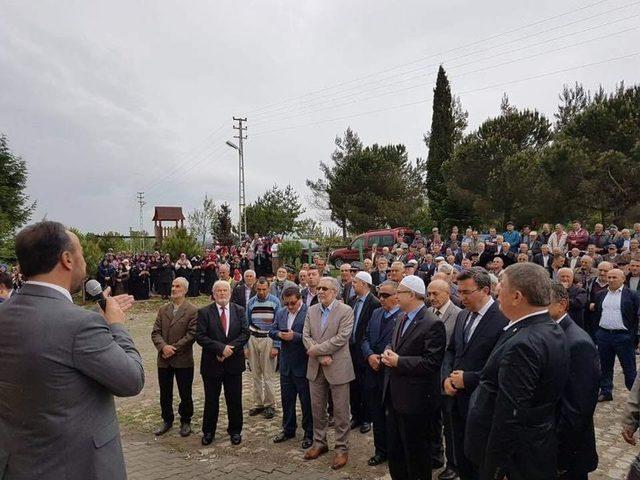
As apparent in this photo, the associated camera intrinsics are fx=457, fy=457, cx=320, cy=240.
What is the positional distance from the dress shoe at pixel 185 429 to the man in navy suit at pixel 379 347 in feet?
7.63

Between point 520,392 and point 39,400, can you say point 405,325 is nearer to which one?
point 520,392

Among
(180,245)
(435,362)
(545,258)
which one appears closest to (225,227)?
(180,245)

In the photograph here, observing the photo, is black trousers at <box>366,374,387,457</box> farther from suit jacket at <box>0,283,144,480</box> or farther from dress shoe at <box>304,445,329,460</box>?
suit jacket at <box>0,283,144,480</box>

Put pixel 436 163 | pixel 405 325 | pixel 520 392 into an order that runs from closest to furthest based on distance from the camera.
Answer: pixel 520 392
pixel 405 325
pixel 436 163

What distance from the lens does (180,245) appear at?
21.4 meters

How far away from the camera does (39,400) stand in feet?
6.02

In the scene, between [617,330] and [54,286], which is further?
[617,330]

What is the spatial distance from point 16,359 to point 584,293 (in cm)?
731

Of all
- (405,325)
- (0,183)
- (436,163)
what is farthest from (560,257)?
(0,183)

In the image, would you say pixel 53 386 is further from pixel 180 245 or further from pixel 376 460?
pixel 180 245

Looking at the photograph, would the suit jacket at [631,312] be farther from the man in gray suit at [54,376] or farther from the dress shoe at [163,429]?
the man in gray suit at [54,376]

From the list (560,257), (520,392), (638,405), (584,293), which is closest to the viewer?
(520,392)

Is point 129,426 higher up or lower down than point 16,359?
lower down

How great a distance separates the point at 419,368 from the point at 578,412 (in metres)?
1.19
